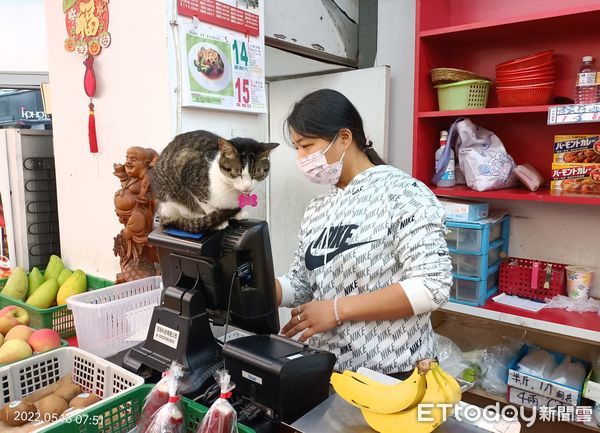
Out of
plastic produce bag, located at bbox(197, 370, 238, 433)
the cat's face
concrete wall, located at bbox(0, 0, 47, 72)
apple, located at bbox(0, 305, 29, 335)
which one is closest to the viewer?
plastic produce bag, located at bbox(197, 370, 238, 433)

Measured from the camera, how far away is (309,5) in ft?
7.49

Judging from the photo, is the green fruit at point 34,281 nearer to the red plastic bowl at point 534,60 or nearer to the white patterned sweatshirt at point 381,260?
the white patterned sweatshirt at point 381,260

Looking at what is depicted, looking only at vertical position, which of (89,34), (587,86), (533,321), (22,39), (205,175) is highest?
(22,39)

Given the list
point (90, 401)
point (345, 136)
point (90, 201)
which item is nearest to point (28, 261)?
point (90, 201)

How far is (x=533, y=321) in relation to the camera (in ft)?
6.02

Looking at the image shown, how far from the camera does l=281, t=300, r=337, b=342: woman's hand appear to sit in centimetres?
115

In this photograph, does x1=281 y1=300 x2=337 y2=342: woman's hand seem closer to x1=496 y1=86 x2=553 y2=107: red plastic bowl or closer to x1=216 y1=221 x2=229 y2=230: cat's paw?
x1=216 y1=221 x2=229 y2=230: cat's paw

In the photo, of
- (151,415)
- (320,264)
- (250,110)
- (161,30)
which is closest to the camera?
(151,415)

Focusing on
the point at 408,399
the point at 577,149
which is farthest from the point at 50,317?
the point at 577,149

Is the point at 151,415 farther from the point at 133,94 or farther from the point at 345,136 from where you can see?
the point at 133,94

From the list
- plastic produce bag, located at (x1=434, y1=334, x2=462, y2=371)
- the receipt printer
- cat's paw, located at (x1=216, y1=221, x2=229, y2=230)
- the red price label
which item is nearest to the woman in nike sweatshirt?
the receipt printer

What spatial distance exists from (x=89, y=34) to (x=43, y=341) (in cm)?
125

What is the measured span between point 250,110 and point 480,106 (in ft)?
3.47

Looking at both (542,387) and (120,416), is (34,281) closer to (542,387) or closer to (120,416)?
(120,416)
